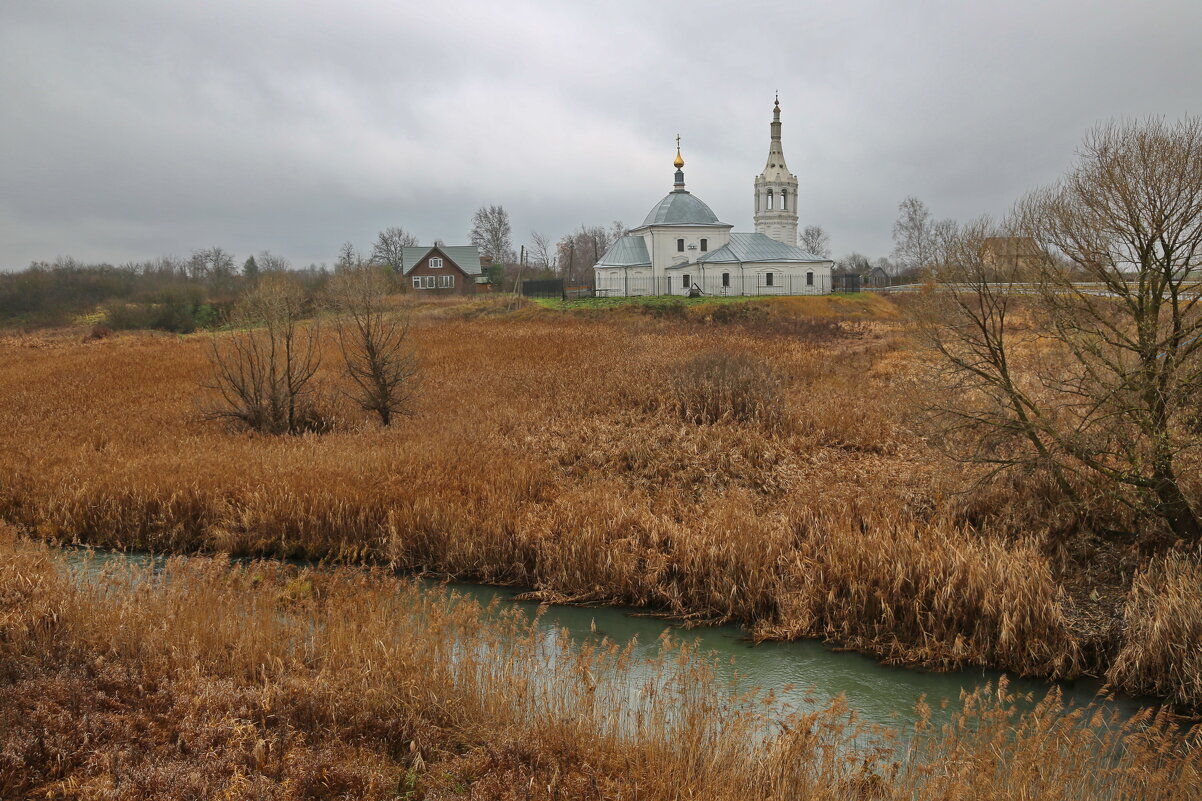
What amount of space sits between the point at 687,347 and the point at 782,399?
10472 millimetres

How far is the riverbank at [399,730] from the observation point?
4.81 m

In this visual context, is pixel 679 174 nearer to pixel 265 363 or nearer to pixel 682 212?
pixel 682 212

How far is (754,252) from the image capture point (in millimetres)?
59000

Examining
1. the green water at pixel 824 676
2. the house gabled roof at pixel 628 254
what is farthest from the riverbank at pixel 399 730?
the house gabled roof at pixel 628 254

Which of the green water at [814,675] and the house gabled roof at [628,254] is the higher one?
the house gabled roof at [628,254]

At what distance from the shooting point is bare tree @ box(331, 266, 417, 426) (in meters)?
18.1

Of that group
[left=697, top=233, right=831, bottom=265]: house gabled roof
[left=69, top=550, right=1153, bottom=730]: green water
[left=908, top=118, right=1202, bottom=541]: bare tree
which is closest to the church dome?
[left=697, top=233, right=831, bottom=265]: house gabled roof

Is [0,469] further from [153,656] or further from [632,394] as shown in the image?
[632,394]

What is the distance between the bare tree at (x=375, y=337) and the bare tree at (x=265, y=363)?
0.97 metres

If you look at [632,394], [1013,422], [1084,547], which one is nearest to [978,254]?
[1013,422]

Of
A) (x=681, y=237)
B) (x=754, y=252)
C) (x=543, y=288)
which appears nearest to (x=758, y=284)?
(x=754, y=252)

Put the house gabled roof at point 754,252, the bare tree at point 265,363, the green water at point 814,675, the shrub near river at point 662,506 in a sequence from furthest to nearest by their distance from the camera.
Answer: the house gabled roof at point 754,252
the bare tree at point 265,363
the shrub near river at point 662,506
the green water at point 814,675

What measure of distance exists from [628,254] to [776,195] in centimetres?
1381

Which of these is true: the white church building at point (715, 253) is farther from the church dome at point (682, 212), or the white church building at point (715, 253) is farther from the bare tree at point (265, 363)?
the bare tree at point (265, 363)
